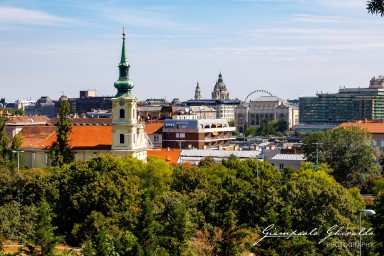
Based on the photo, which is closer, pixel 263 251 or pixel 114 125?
pixel 263 251

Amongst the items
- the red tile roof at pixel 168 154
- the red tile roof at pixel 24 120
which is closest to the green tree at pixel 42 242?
the red tile roof at pixel 168 154

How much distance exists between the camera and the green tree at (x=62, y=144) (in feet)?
257

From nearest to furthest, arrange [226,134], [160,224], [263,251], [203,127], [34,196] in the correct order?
[263,251], [160,224], [34,196], [203,127], [226,134]

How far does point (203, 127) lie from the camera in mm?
131500

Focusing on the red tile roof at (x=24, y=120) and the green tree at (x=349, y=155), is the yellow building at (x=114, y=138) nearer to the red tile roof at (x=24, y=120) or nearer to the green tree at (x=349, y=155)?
the green tree at (x=349, y=155)

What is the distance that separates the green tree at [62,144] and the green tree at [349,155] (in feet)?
87.3

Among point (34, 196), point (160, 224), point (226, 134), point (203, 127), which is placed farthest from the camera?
point (226, 134)

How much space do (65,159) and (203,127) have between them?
54.7 meters

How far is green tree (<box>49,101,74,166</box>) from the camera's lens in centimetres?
7844

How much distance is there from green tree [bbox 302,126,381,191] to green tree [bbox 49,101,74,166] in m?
26.6

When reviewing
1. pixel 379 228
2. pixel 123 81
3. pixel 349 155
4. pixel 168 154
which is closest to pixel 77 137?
pixel 123 81

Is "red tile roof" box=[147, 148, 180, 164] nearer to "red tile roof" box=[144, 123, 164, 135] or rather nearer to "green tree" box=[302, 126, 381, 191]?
"green tree" box=[302, 126, 381, 191]

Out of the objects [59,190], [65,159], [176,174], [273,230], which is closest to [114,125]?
[65,159]

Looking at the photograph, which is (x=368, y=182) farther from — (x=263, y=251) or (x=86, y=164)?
(x=263, y=251)
